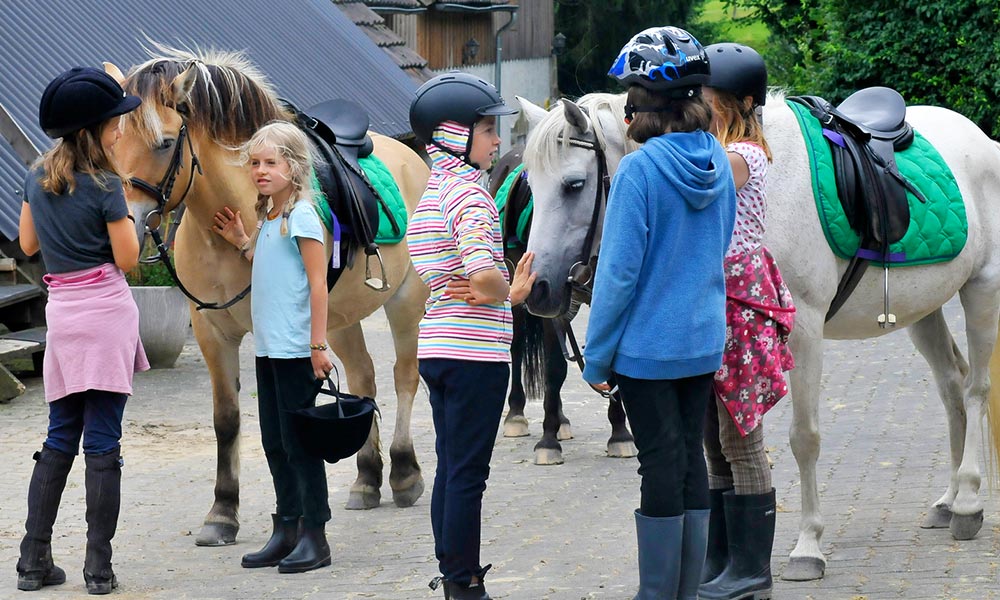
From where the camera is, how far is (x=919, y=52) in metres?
17.3

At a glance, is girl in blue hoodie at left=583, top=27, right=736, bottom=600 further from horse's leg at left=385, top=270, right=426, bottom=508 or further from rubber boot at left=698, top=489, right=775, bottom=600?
horse's leg at left=385, top=270, right=426, bottom=508

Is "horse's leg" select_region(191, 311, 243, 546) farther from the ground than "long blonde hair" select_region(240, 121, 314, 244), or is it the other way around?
"long blonde hair" select_region(240, 121, 314, 244)

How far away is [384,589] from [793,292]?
1965 mm

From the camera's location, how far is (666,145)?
4.11 meters

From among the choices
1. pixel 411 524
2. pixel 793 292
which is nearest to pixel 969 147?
pixel 793 292

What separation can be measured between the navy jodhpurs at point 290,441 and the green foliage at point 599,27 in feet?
106

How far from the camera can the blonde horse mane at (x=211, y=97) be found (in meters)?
5.39

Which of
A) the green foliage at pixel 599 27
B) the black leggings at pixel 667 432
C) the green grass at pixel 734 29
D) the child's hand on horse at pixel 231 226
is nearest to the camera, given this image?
the black leggings at pixel 667 432

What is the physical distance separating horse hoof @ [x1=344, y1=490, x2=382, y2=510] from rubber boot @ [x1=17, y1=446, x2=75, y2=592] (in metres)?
1.70

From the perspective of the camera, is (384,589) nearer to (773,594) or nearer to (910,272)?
(773,594)

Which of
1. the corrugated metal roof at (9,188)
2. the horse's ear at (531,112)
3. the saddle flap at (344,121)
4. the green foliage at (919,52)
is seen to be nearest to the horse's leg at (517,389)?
the saddle flap at (344,121)

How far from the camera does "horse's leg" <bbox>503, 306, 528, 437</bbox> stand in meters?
8.22

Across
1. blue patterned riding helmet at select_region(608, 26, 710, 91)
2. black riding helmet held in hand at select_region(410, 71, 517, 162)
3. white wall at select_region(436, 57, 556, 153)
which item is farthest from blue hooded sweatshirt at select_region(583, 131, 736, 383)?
white wall at select_region(436, 57, 556, 153)

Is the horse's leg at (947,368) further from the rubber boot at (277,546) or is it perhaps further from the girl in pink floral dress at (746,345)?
the rubber boot at (277,546)
